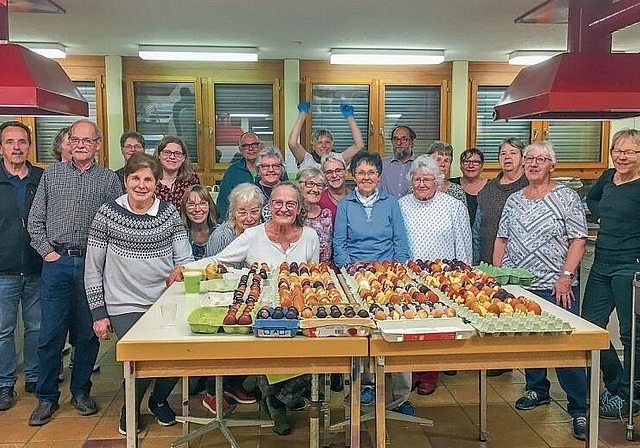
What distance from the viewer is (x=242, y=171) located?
447cm

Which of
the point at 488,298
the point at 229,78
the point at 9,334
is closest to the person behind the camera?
the point at 488,298

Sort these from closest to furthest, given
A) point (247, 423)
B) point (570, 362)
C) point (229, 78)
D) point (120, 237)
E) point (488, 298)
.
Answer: point (570, 362)
point (488, 298)
point (120, 237)
point (247, 423)
point (229, 78)

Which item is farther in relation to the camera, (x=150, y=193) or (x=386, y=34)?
(x=386, y=34)

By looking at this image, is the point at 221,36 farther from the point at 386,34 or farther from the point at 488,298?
the point at 488,298

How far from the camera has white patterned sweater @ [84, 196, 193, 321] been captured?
116 inches

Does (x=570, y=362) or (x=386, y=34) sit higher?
(x=386, y=34)

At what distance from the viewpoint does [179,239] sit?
122 inches

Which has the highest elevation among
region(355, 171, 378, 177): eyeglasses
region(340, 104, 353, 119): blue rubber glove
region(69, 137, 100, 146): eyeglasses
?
region(340, 104, 353, 119): blue rubber glove

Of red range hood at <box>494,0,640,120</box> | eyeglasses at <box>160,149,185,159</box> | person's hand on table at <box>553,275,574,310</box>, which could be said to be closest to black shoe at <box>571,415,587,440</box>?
person's hand on table at <box>553,275,574,310</box>

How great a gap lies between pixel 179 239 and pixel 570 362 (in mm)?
1826

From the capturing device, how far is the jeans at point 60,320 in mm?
3323

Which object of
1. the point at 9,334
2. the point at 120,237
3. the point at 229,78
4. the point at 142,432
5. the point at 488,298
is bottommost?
the point at 142,432

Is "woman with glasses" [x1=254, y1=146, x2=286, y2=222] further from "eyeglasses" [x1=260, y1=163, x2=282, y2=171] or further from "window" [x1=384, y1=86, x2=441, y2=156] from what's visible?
"window" [x1=384, y1=86, x2=441, y2=156]

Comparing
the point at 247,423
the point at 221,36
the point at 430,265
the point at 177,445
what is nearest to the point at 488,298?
the point at 430,265
